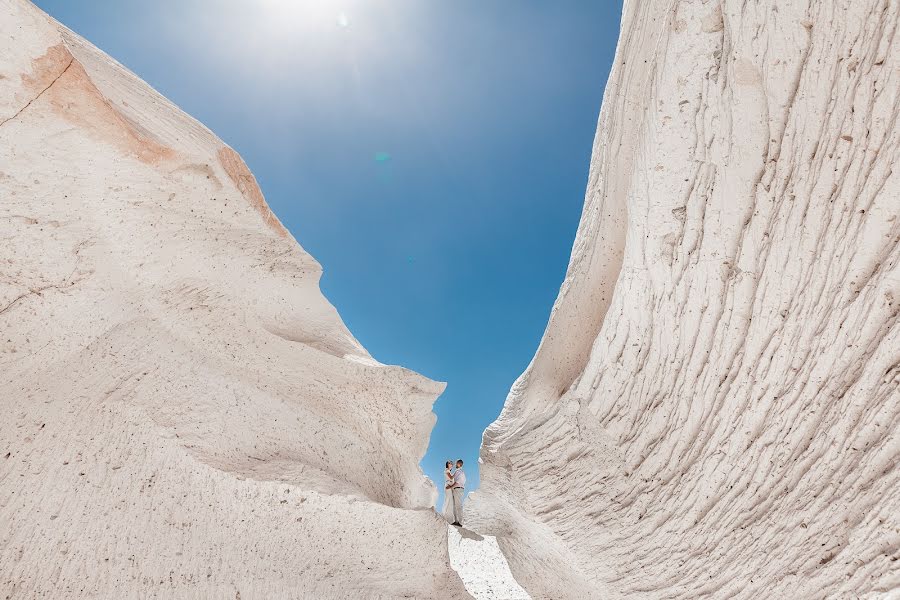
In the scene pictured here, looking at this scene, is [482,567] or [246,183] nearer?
[246,183]

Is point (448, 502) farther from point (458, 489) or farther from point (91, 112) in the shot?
point (91, 112)

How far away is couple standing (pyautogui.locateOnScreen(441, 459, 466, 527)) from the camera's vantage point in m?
5.75

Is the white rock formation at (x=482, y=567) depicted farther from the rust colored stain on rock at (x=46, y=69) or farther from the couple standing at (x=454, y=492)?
the rust colored stain on rock at (x=46, y=69)

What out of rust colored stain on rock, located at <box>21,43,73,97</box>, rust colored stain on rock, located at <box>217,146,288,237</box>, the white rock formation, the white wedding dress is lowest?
the white rock formation

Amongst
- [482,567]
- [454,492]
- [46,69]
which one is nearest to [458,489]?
[454,492]

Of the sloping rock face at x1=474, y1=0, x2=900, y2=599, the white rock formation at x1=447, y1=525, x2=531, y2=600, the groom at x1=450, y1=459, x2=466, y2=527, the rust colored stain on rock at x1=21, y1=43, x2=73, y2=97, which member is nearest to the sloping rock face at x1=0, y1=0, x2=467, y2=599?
the rust colored stain on rock at x1=21, y1=43, x2=73, y2=97

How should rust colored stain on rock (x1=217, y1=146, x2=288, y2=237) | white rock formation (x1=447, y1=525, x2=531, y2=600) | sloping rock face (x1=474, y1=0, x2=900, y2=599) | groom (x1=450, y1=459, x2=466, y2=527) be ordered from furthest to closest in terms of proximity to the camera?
1. groom (x1=450, y1=459, x2=466, y2=527)
2. white rock formation (x1=447, y1=525, x2=531, y2=600)
3. rust colored stain on rock (x1=217, y1=146, x2=288, y2=237)
4. sloping rock face (x1=474, y1=0, x2=900, y2=599)

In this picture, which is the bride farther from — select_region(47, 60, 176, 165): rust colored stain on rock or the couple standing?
select_region(47, 60, 176, 165): rust colored stain on rock

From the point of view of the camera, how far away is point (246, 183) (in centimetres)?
384

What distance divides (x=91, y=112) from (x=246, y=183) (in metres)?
1.16

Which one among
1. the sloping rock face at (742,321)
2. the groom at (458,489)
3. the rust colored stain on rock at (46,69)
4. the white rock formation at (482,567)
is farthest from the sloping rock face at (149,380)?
the groom at (458,489)

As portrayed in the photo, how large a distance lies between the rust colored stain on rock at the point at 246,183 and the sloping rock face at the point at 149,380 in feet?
0.08

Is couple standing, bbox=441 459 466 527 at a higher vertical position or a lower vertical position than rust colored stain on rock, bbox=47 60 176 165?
lower

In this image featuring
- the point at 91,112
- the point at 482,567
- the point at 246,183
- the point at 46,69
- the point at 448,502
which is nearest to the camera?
the point at 46,69
